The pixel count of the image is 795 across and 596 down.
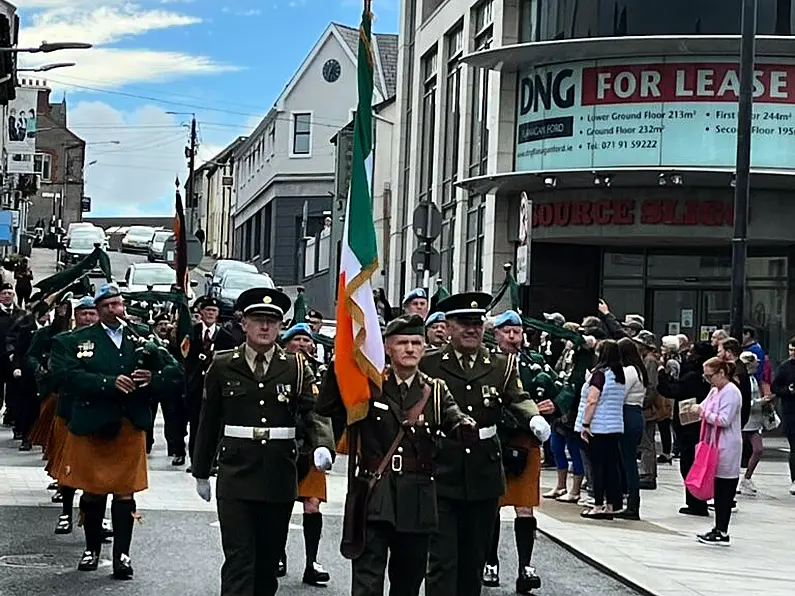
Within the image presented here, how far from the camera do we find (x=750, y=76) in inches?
688

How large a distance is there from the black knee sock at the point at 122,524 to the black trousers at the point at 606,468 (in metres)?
5.46

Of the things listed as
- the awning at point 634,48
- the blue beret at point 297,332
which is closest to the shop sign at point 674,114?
the awning at point 634,48

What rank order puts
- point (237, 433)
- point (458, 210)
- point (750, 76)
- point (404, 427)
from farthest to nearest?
point (458, 210), point (750, 76), point (237, 433), point (404, 427)

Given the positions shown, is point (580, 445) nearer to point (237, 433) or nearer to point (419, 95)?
point (237, 433)

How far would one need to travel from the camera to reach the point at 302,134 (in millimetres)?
69375

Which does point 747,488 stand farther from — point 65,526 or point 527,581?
point 65,526

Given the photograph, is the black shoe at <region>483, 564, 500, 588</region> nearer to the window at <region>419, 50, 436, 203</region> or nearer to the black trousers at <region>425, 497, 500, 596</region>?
the black trousers at <region>425, 497, 500, 596</region>

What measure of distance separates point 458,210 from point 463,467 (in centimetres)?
2550

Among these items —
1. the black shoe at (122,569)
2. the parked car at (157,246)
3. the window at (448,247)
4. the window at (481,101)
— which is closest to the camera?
the black shoe at (122,569)

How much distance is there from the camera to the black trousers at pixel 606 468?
14.6m

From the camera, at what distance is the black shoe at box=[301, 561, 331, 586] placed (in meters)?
10.7

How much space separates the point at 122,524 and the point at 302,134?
195 ft

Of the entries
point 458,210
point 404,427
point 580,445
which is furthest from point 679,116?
point 404,427

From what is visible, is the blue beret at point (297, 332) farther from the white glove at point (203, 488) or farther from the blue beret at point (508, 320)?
the white glove at point (203, 488)
